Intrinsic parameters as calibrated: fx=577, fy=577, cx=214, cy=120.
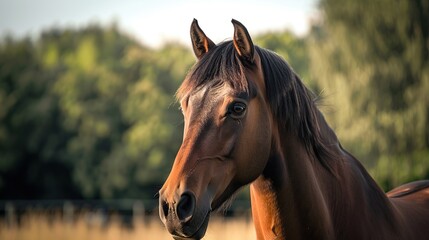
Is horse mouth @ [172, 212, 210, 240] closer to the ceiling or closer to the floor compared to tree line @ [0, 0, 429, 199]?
closer to the floor

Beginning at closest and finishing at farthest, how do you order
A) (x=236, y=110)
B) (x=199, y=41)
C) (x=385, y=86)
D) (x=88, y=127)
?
(x=236, y=110), (x=199, y=41), (x=385, y=86), (x=88, y=127)

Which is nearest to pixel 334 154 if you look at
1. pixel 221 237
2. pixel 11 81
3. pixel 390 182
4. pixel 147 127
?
pixel 221 237

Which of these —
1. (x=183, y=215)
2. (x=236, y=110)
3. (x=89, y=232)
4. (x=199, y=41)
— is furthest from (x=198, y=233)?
(x=89, y=232)

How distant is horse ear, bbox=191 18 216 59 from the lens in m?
3.31

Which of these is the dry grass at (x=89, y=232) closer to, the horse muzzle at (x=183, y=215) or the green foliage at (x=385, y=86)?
the green foliage at (x=385, y=86)

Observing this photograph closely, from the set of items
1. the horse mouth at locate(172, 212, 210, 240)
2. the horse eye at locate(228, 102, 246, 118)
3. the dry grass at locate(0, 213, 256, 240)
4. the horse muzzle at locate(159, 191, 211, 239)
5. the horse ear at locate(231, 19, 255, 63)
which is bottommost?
the dry grass at locate(0, 213, 256, 240)

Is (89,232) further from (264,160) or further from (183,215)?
(183,215)

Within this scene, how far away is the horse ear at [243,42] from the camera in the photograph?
3036 mm

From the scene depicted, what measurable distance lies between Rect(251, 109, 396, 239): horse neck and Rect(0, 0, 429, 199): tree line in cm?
1358

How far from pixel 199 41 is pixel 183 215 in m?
1.15

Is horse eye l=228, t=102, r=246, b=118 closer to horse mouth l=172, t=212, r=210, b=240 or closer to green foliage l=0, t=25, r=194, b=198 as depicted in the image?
horse mouth l=172, t=212, r=210, b=240

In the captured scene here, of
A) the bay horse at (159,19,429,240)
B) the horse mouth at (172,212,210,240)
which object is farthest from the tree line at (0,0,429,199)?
the horse mouth at (172,212,210,240)

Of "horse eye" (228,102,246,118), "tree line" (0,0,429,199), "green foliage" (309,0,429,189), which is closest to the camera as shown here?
"horse eye" (228,102,246,118)

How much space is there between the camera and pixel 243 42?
3.10 meters
